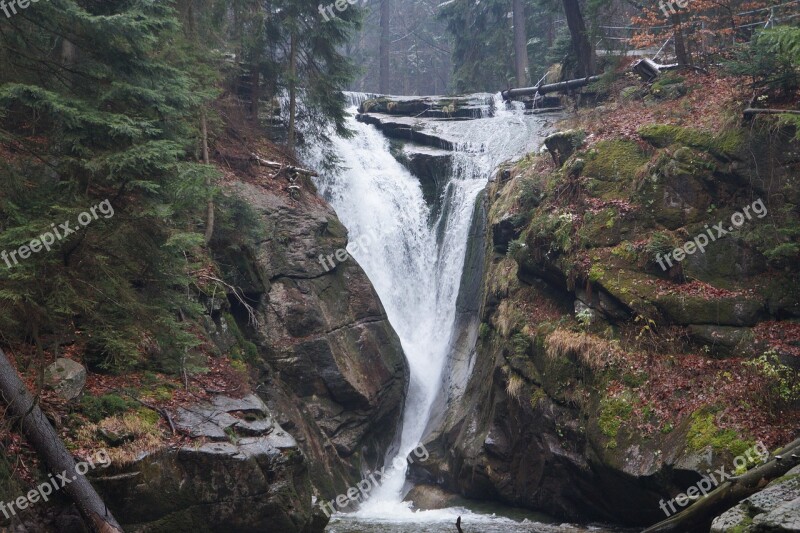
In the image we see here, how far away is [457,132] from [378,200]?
5.02 meters

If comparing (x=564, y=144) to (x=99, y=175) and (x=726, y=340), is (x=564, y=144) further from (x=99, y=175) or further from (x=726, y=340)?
(x=99, y=175)

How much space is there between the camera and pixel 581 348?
464 inches

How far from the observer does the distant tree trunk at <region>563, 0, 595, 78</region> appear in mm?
20803

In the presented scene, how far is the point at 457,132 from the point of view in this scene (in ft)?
78.8

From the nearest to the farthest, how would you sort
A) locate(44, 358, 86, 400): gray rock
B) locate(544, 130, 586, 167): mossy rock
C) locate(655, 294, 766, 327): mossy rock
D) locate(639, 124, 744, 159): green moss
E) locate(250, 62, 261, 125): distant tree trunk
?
1. locate(44, 358, 86, 400): gray rock
2. locate(655, 294, 766, 327): mossy rock
3. locate(639, 124, 744, 159): green moss
4. locate(544, 130, 586, 167): mossy rock
5. locate(250, 62, 261, 125): distant tree trunk

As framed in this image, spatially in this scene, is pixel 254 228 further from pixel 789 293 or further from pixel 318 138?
pixel 789 293

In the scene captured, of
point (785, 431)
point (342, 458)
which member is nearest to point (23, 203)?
point (342, 458)

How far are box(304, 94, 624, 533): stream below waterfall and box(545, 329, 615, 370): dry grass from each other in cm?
492

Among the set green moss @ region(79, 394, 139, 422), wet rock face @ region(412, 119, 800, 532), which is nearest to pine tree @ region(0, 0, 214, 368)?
green moss @ region(79, 394, 139, 422)

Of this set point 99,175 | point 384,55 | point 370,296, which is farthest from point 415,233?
point 384,55

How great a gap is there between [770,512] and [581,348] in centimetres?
586

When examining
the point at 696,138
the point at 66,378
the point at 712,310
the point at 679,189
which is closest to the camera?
the point at 66,378

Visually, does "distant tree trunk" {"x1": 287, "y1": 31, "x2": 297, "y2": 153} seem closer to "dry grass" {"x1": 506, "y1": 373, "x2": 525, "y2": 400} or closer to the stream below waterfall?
the stream below waterfall

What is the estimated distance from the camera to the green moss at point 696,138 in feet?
40.4
